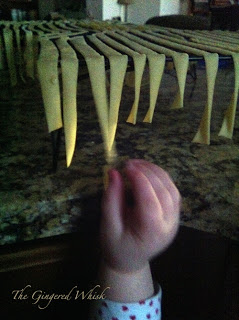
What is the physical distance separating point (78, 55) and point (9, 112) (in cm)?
50

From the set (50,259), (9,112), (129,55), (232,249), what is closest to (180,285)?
(232,249)

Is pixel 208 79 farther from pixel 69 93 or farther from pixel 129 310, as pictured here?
pixel 129 310

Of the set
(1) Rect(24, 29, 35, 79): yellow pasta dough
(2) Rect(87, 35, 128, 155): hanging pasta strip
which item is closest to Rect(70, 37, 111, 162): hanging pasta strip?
(2) Rect(87, 35, 128, 155): hanging pasta strip

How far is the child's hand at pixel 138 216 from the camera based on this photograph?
0.35 metres

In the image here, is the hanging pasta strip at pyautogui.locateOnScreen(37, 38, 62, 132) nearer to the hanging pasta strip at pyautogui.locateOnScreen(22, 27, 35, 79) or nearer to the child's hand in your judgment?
the child's hand

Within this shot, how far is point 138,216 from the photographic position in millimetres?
359

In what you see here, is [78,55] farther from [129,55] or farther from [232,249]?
[232,249]

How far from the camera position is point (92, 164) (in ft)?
2.13

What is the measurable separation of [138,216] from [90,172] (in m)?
0.27

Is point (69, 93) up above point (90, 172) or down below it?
above

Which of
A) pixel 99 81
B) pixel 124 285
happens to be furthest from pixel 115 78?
pixel 124 285

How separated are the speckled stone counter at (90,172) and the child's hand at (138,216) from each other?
0.50 feet

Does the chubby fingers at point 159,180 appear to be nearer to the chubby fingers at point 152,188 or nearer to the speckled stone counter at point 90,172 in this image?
the chubby fingers at point 152,188

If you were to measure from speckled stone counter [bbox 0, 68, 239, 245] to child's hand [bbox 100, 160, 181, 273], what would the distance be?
15 cm
